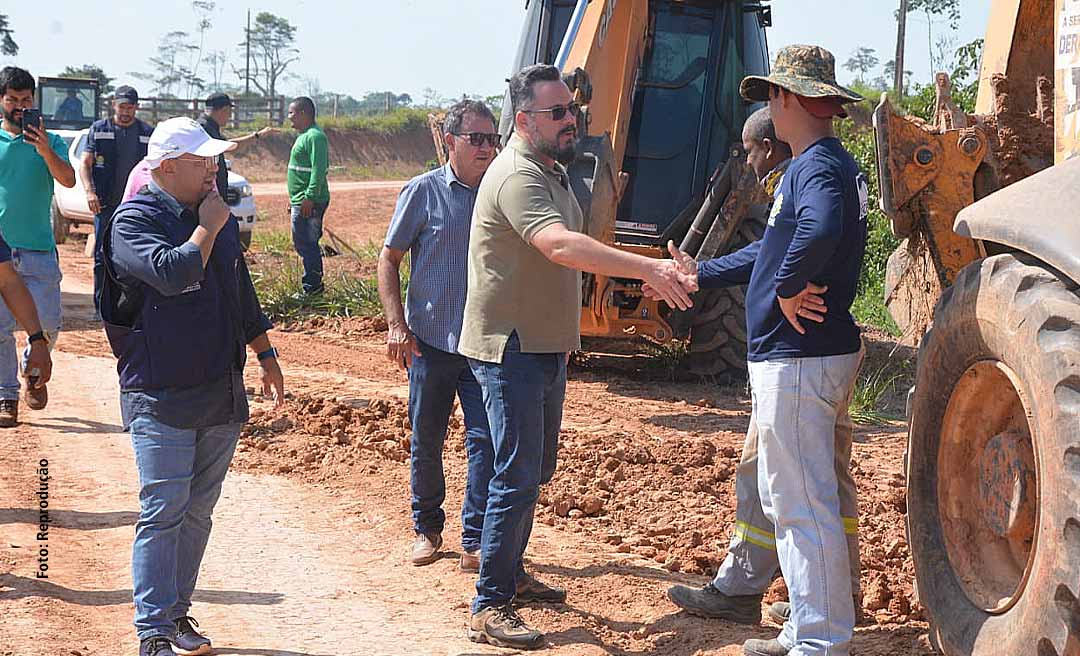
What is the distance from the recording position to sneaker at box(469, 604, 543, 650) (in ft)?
15.6

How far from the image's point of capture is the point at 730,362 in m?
9.77

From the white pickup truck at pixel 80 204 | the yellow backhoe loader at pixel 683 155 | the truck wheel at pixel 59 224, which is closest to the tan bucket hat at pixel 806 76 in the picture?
the yellow backhoe loader at pixel 683 155

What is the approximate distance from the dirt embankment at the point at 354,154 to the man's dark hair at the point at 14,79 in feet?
100

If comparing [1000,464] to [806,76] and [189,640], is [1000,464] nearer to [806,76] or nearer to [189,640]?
[806,76]

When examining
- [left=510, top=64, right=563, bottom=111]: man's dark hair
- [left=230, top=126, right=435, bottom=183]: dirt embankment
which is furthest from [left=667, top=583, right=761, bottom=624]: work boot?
[left=230, top=126, right=435, bottom=183]: dirt embankment

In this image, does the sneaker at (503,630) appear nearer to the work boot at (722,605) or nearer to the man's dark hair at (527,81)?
the work boot at (722,605)

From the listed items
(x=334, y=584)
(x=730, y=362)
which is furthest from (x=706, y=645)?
(x=730, y=362)

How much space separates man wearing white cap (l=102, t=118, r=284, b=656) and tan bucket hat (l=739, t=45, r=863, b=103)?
1944 millimetres

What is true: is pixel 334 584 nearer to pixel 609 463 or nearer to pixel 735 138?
pixel 609 463

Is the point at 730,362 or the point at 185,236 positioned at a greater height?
the point at 185,236

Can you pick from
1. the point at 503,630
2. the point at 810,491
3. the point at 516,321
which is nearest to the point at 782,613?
the point at 810,491

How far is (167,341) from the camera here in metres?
4.43

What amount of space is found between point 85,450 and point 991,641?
5.91m

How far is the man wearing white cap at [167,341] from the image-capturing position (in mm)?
4402
